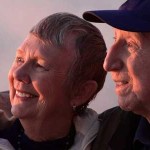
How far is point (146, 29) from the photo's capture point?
250 cm

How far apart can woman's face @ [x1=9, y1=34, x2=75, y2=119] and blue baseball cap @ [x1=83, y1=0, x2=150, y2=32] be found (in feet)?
1.43

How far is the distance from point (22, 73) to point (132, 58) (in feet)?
2.25

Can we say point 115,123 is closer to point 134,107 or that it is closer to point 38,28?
point 134,107

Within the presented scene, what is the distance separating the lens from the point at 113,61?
2609 millimetres

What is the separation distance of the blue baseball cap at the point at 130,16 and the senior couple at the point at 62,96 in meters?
0.14

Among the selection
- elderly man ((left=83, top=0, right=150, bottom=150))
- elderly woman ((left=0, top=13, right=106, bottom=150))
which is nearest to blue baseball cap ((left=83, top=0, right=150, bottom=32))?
elderly man ((left=83, top=0, right=150, bottom=150))

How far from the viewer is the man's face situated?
2.55m

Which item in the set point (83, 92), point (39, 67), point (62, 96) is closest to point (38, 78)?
point (39, 67)

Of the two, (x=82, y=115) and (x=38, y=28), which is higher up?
(x=38, y=28)

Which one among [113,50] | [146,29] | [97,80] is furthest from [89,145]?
[146,29]

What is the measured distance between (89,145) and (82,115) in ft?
0.78

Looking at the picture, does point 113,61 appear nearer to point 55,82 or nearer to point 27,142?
point 55,82

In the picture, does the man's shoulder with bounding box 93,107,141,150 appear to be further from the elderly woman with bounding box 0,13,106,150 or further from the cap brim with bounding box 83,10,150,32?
the cap brim with bounding box 83,10,150,32

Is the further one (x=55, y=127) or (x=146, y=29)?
(x=55, y=127)
